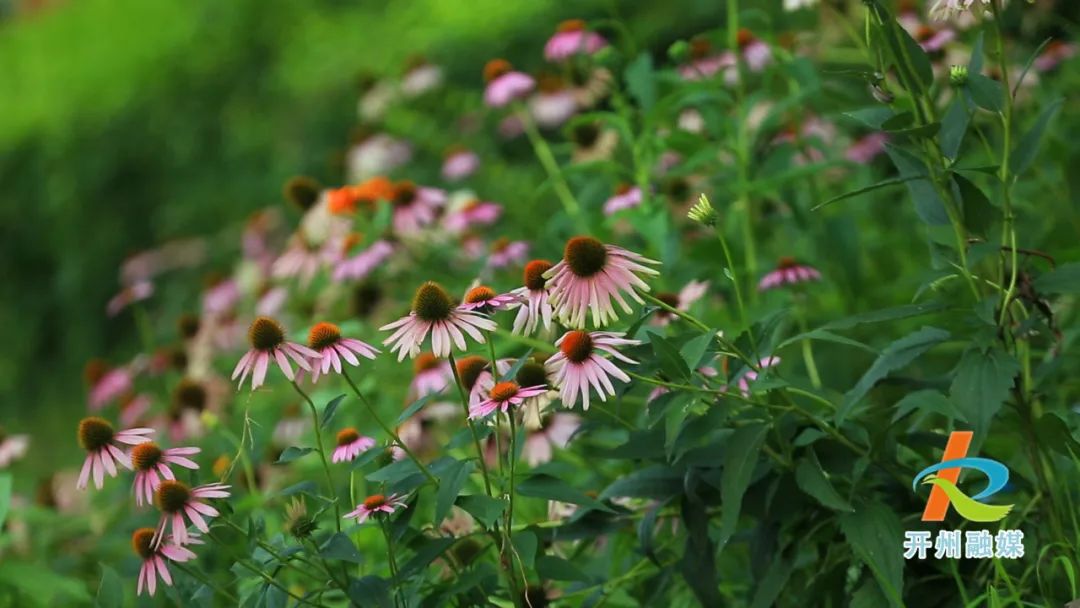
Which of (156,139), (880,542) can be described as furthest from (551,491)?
(156,139)

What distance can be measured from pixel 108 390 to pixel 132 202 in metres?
2.66

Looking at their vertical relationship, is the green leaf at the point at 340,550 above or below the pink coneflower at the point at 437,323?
below

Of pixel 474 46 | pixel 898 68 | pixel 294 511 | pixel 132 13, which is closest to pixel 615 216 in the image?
pixel 898 68

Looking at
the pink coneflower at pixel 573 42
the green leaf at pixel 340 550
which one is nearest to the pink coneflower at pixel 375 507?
the green leaf at pixel 340 550

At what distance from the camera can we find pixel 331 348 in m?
1.10

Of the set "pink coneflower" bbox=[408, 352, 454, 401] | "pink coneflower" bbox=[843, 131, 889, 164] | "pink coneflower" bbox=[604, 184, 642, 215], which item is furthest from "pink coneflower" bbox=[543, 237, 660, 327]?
"pink coneflower" bbox=[843, 131, 889, 164]

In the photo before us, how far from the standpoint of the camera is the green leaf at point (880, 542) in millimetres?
1061

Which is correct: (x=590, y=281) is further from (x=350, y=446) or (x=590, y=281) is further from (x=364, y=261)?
(x=364, y=261)

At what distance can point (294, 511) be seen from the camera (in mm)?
1073

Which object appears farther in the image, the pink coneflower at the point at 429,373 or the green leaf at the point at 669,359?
the pink coneflower at the point at 429,373

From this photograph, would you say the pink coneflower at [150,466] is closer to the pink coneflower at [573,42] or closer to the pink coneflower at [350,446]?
the pink coneflower at [350,446]

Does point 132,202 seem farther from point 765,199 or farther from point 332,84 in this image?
point 765,199

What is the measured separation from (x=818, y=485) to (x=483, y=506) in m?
0.29
